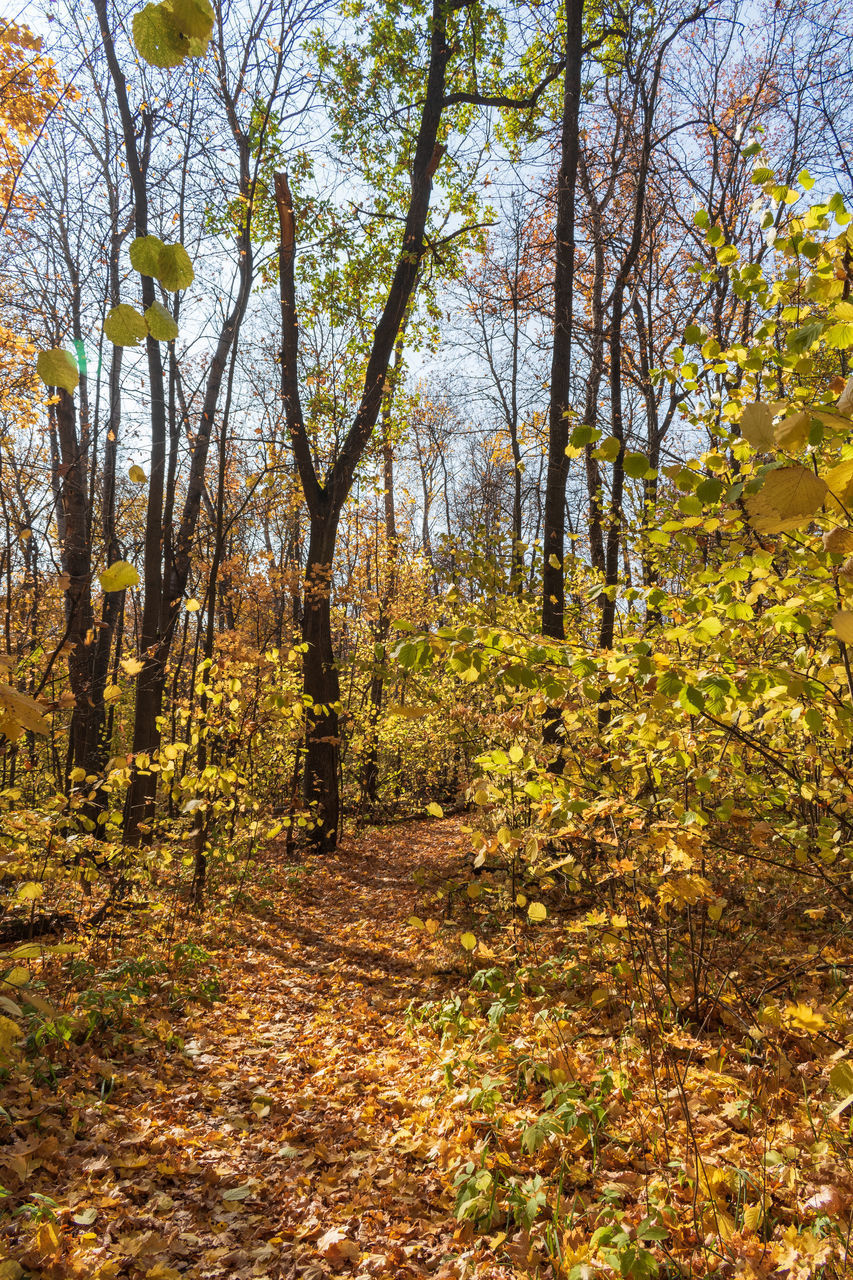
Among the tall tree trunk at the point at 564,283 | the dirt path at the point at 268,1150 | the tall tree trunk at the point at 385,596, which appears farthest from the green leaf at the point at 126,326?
the tall tree trunk at the point at 385,596

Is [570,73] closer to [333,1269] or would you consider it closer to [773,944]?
[773,944]

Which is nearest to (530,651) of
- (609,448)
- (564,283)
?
(609,448)

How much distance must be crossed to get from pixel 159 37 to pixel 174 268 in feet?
1.03

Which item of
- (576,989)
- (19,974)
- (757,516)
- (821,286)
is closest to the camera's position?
(757,516)

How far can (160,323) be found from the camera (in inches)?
43.7

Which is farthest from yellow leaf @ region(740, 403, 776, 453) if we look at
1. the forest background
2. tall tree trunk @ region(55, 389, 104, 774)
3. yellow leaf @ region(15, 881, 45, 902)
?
tall tree trunk @ region(55, 389, 104, 774)

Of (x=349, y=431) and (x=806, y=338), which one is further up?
(x=349, y=431)

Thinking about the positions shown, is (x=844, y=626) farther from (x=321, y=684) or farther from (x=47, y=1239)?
(x=321, y=684)

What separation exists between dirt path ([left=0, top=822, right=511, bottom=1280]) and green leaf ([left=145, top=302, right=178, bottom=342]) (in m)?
2.75

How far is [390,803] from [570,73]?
10894mm

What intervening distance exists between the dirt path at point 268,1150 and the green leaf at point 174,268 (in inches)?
111

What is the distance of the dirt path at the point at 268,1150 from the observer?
7.43 ft

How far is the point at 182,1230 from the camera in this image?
7.81 feet

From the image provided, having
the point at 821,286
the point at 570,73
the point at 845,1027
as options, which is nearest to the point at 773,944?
the point at 845,1027
